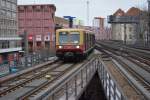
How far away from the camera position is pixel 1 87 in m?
20.3

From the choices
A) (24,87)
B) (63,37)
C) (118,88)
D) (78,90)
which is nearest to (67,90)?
(118,88)

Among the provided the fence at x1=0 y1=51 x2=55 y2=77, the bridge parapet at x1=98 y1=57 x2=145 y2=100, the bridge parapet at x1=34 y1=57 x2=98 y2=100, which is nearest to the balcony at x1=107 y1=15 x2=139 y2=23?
the fence at x1=0 y1=51 x2=55 y2=77

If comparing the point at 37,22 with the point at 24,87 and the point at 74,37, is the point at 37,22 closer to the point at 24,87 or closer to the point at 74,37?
the point at 74,37

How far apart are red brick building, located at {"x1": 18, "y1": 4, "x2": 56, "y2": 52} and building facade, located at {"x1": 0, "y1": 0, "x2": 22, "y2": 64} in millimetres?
1331

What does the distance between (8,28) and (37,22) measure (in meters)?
4.39

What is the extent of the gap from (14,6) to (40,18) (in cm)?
631

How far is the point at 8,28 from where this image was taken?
6425 centimetres

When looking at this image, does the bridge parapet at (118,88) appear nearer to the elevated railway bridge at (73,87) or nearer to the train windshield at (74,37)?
the elevated railway bridge at (73,87)

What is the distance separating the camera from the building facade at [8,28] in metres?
61.5

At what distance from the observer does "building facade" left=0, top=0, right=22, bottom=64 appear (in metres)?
61.5

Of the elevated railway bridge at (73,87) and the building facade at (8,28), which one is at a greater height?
the building facade at (8,28)

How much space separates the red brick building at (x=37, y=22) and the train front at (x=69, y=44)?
24.8 metres

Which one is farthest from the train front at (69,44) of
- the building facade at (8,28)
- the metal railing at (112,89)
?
the building facade at (8,28)

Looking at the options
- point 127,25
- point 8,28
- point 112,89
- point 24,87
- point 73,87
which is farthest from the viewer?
point 127,25
